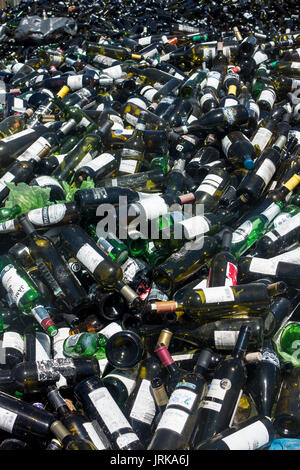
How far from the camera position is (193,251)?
8.91 feet

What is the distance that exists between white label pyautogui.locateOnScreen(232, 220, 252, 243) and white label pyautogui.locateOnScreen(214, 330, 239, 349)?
789mm

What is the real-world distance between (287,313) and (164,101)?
93.0 inches

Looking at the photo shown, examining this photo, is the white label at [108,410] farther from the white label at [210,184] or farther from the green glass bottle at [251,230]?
the white label at [210,184]

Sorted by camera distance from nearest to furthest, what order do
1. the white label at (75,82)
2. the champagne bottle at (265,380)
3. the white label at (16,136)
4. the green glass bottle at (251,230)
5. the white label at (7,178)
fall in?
the champagne bottle at (265,380) → the green glass bottle at (251,230) → the white label at (7,178) → the white label at (16,136) → the white label at (75,82)

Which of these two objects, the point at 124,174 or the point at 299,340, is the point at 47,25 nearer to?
the point at 124,174

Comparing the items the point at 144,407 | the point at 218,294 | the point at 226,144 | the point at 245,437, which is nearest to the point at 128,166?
the point at 226,144

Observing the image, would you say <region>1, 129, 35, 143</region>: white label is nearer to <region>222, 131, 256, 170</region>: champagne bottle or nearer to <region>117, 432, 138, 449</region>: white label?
<region>222, 131, 256, 170</region>: champagne bottle

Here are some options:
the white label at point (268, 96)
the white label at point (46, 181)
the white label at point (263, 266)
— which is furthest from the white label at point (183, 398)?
the white label at point (268, 96)

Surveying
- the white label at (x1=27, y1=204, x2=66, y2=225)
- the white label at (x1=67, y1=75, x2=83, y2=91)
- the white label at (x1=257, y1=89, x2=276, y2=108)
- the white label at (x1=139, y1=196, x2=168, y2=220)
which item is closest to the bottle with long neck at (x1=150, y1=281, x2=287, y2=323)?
the white label at (x1=139, y1=196, x2=168, y2=220)

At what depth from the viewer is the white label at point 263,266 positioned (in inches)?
101

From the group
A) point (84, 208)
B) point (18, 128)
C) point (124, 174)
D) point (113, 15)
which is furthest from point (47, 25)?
point (84, 208)

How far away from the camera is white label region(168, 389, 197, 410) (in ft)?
6.11

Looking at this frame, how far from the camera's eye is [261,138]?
358 centimetres

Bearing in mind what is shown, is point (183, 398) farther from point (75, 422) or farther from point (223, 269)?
point (223, 269)
